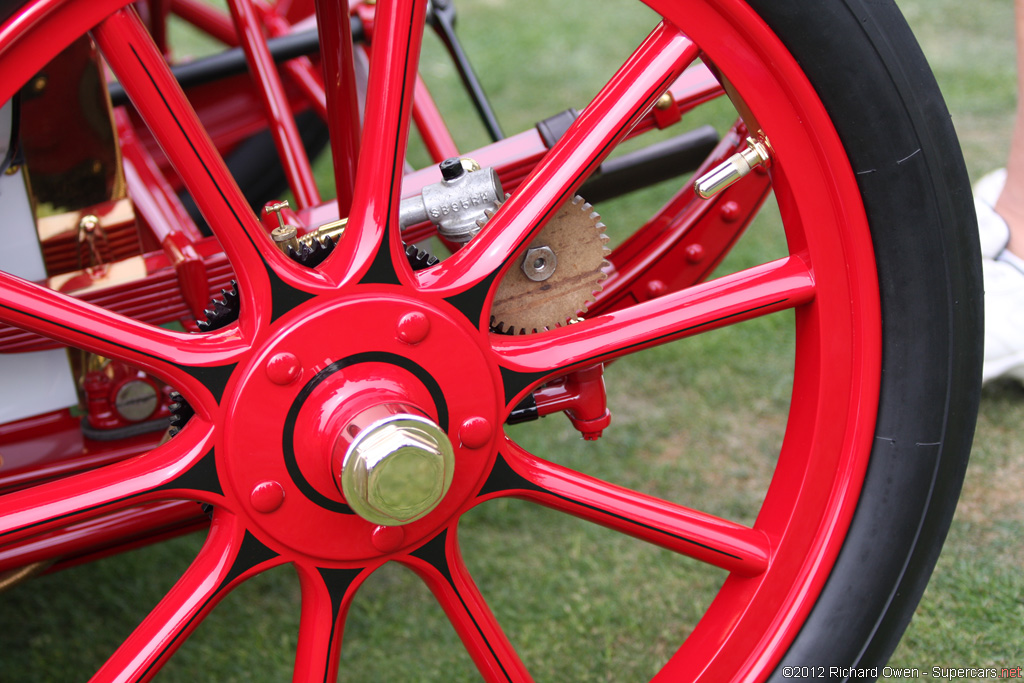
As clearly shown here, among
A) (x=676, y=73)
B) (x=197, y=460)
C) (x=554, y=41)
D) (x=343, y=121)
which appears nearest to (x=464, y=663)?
(x=197, y=460)

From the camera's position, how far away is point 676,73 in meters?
0.89

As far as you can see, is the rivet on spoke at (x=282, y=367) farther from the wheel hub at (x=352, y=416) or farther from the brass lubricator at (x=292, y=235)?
the brass lubricator at (x=292, y=235)

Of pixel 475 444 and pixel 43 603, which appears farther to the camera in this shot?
pixel 43 603

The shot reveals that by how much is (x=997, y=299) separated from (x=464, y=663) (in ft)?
3.84

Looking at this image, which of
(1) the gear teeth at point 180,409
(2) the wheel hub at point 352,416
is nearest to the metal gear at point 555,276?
(2) the wheel hub at point 352,416

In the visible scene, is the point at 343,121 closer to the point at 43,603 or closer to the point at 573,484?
the point at 573,484

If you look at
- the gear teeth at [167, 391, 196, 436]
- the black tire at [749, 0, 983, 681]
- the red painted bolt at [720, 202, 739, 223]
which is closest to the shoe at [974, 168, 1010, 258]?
the red painted bolt at [720, 202, 739, 223]

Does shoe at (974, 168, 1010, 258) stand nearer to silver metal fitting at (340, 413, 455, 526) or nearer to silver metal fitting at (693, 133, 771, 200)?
silver metal fitting at (693, 133, 771, 200)

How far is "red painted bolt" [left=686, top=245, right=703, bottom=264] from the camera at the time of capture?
1.27 metres

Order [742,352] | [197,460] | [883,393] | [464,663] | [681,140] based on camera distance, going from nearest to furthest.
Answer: [197,460] → [883,393] → [464,663] → [681,140] → [742,352]

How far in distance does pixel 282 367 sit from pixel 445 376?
6.3 inches

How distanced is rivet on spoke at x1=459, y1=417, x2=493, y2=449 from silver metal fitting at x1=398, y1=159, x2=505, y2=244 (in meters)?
0.22

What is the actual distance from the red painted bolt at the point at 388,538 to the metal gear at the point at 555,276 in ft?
0.80

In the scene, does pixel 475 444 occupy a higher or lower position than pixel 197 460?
lower
